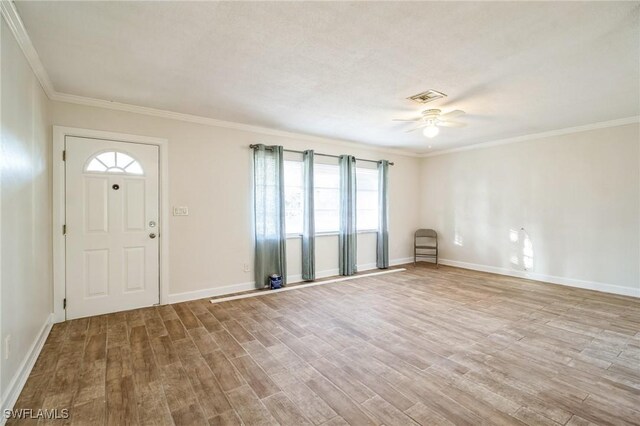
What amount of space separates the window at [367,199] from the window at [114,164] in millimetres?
3847

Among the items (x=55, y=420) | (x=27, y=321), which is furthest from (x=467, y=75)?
(x=27, y=321)

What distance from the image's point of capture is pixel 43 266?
291 cm

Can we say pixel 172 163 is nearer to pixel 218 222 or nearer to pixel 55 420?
pixel 218 222

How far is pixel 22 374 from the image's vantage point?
2115 mm

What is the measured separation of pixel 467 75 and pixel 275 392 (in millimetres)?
3203

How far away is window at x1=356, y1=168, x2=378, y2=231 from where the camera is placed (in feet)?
19.7

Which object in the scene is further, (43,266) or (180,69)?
(43,266)

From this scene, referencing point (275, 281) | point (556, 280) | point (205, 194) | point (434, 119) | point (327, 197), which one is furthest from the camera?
point (327, 197)

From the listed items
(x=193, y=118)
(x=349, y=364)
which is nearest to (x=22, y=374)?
(x=349, y=364)

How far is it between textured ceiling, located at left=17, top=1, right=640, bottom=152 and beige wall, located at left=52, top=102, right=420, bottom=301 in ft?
1.07

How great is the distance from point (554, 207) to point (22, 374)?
22.5 ft

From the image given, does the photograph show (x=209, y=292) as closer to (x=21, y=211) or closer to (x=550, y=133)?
(x=21, y=211)

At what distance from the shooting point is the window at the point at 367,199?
5.99m

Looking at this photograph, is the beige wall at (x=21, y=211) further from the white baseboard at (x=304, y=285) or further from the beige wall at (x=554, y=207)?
the beige wall at (x=554, y=207)
